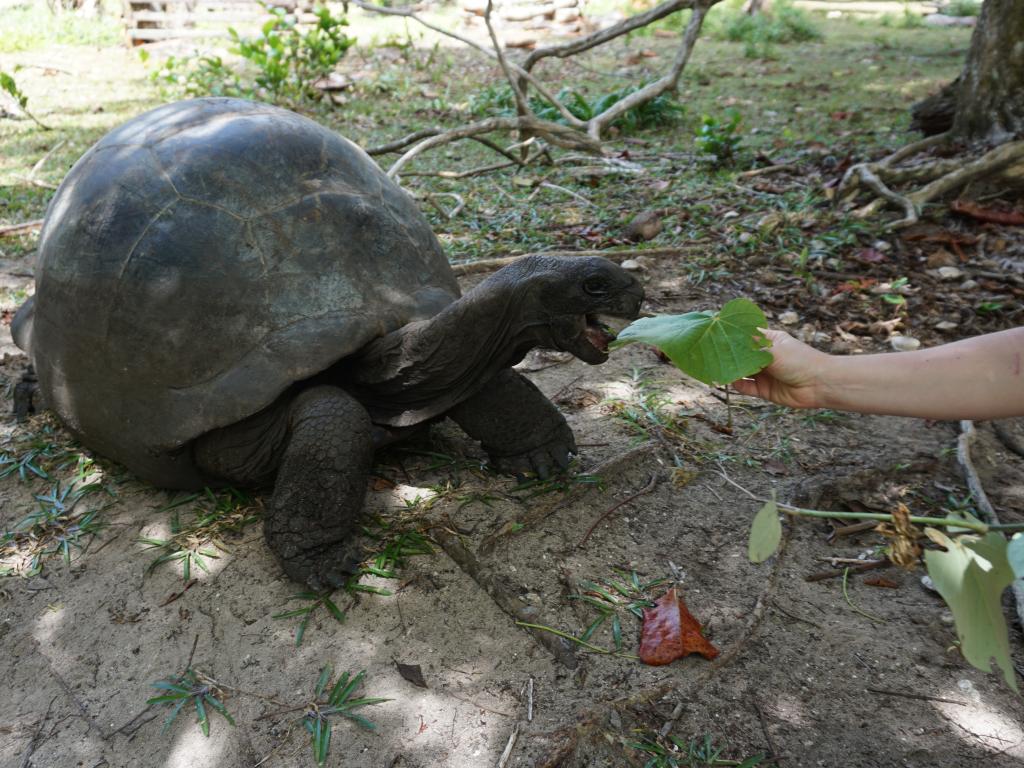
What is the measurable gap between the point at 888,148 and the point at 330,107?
5.80m

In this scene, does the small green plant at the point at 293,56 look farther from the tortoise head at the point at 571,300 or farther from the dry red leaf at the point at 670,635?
the dry red leaf at the point at 670,635

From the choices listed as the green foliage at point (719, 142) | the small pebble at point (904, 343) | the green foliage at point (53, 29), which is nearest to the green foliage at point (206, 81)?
the green foliage at point (53, 29)

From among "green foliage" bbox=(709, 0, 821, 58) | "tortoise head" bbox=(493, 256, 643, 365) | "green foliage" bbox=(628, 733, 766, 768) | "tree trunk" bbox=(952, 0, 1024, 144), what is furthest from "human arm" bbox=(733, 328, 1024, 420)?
"green foliage" bbox=(709, 0, 821, 58)

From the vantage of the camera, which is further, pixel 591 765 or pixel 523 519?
pixel 523 519

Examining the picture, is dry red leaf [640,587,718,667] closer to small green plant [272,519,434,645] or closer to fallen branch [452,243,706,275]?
small green plant [272,519,434,645]

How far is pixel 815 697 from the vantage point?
1993mm

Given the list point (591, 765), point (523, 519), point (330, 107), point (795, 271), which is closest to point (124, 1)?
point (330, 107)

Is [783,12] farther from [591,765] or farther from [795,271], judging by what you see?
[591,765]

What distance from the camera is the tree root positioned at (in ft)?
15.0

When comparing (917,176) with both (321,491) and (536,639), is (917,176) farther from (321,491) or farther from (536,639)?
(321,491)

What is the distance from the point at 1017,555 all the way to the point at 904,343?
120 inches

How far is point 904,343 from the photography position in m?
3.65

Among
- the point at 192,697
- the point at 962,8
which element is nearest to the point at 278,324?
the point at 192,697

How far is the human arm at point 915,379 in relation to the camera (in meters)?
1.86
